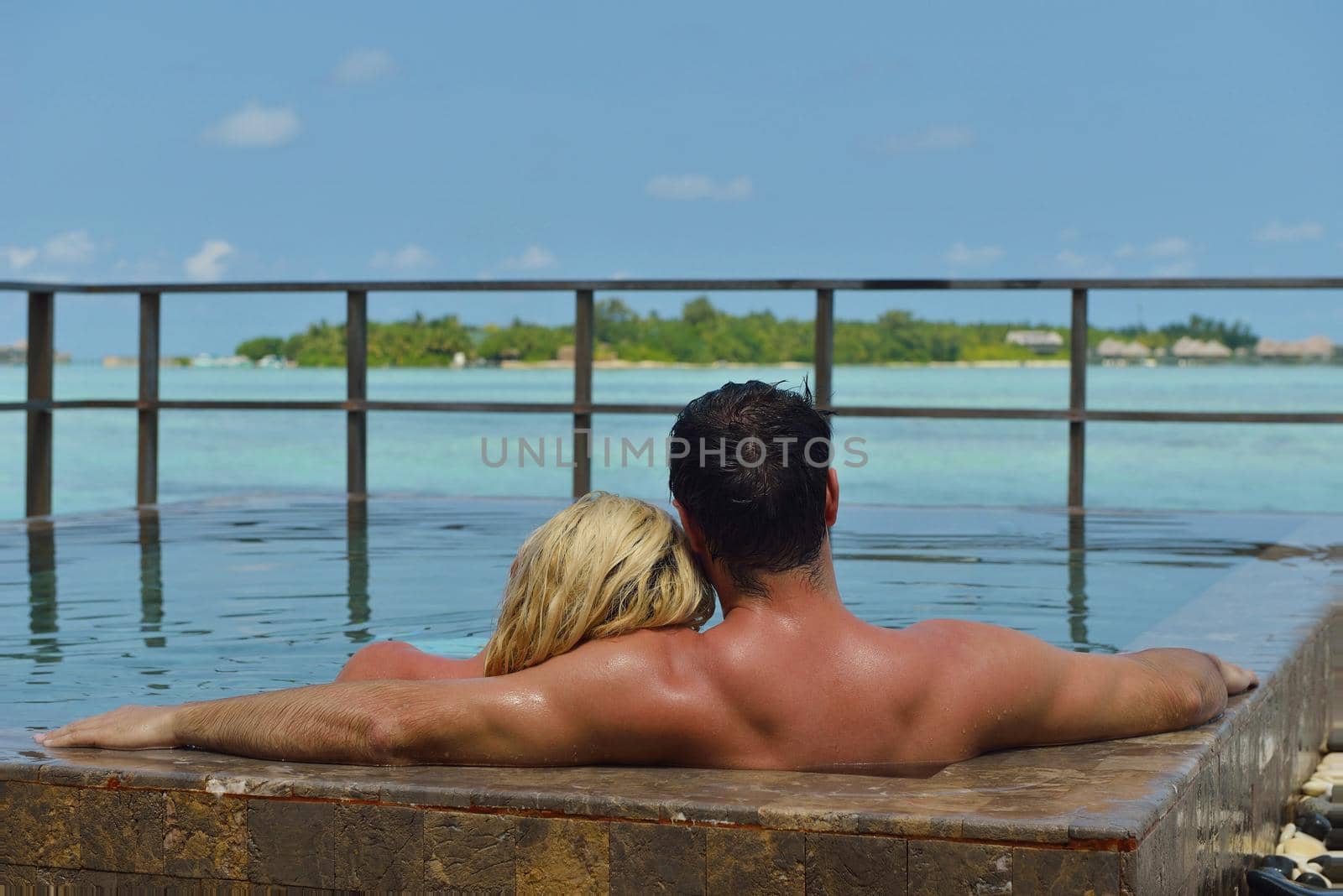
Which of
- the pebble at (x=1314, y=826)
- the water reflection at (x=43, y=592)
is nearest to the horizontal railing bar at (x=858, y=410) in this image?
the water reflection at (x=43, y=592)

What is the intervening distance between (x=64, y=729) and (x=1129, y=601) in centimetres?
252

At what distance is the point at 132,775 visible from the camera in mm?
1677

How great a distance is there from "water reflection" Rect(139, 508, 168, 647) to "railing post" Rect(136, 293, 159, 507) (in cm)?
109

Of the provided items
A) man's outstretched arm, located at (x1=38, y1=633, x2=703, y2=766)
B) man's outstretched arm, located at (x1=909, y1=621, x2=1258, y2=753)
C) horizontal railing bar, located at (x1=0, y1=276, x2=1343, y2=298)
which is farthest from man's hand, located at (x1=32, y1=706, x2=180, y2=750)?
horizontal railing bar, located at (x1=0, y1=276, x2=1343, y2=298)

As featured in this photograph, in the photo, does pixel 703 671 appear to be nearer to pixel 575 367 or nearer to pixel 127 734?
pixel 127 734

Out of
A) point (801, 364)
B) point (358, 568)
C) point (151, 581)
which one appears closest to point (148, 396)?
point (358, 568)

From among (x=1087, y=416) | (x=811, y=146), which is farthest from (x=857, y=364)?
(x=1087, y=416)

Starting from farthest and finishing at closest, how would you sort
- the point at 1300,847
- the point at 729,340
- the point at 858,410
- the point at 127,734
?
1. the point at 729,340
2. the point at 858,410
3. the point at 1300,847
4. the point at 127,734

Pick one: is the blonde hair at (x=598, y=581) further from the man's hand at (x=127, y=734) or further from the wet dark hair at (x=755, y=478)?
the man's hand at (x=127, y=734)

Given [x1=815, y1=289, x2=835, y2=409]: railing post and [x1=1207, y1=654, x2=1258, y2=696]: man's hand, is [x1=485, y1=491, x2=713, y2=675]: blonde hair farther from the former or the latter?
[x1=815, y1=289, x2=835, y2=409]: railing post

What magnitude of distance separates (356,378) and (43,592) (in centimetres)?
301

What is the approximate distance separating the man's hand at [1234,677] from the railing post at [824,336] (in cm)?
384

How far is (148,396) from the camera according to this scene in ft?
22.0

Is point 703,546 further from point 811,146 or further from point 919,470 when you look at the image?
point 811,146
